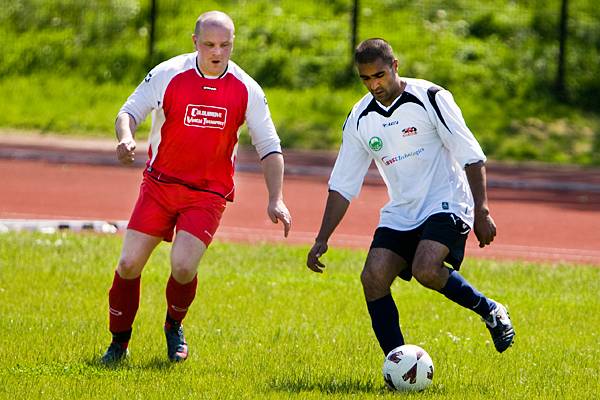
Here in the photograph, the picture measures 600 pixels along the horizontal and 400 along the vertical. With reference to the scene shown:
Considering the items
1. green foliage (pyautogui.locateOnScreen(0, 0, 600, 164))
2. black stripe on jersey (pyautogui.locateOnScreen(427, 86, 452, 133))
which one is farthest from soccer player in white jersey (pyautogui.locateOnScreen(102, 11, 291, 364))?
green foliage (pyautogui.locateOnScreen(0, 0, 600, 164))

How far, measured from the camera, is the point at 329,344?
8492 mm

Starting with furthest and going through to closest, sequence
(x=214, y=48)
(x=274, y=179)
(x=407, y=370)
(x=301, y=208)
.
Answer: (x=301, y=208), (x=274, y=179), (x=214, y=48), (x=407, y=370)

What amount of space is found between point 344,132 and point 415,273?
96 cm

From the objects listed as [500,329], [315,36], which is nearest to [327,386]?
[500,329]

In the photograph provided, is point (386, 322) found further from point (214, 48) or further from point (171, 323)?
point (214, 48)

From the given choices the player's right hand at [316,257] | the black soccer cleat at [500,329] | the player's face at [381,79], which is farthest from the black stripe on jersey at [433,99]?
the black soccer cleat at [500,329]

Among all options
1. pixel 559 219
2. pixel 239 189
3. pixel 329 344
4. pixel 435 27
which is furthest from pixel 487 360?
pixel 435 27

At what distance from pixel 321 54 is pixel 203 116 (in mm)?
21194

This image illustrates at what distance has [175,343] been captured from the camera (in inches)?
308

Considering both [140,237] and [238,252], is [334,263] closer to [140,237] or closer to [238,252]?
[238,252]

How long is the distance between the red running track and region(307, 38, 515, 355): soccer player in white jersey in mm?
5873

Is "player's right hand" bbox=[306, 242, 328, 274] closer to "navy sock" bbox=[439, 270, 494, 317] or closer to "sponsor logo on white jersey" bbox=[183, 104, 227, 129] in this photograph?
"navy sock" bbox=[439, 270, 494, 317]

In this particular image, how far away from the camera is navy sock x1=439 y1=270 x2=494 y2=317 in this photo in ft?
24.0

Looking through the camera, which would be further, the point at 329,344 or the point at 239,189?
the point at 239,189
